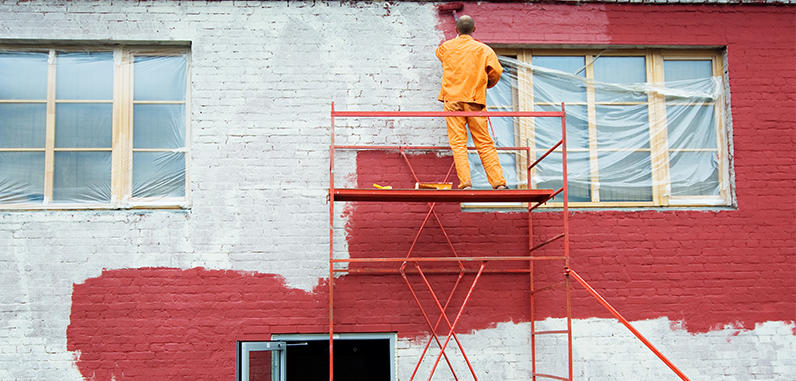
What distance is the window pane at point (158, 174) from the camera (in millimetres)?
6285

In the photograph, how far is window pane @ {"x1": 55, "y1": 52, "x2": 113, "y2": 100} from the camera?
639 cm

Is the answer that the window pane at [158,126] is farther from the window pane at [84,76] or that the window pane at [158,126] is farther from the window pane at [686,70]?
the window pane at [686,70]

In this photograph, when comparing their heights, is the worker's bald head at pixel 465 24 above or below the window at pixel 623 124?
above

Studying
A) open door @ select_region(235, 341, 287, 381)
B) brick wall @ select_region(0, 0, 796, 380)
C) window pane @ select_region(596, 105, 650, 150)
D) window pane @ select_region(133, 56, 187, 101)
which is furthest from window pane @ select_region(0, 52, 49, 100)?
window pane @ select_region(596, 105, 650, 150)

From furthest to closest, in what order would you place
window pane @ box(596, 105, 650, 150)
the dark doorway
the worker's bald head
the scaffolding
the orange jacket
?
1. the dark doorway
2. window pane @ box(596, 105, 650, 150)
3. the worker's bald head
4. the orange jacket
5. the scaffolding

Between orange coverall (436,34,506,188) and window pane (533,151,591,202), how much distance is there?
3.30 feet

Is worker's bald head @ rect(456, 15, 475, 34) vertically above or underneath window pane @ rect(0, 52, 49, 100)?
above

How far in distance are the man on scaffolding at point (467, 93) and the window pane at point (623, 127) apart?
1.45 metres

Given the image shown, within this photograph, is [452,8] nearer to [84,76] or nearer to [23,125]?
[84,76]

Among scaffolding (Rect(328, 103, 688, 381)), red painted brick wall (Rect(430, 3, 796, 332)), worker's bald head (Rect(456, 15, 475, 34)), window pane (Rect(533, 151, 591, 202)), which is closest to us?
scaffolding (Rect(328, 103, 688, 381))

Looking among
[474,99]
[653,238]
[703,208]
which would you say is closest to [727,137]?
[703,208]

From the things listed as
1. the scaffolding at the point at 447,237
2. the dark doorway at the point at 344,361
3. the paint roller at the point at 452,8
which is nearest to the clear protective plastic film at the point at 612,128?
the scaffolding at the point at 447,237

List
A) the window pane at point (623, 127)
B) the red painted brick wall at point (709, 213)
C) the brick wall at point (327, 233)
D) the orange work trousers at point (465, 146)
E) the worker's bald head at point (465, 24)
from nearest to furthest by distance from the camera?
1. the orange work trousers at point (465, 146)
2. the worker's bald head at point (465, 24)
3. the brick wall at point (327, 233)
4. the red painted brick wall at point (709, 213)
5. the window pane at point (623, 127)

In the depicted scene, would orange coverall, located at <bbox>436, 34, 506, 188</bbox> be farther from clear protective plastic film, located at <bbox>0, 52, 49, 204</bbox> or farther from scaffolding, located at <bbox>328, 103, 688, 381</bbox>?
clear protective plastic film, located at <bbox>0, 52, 49, 204</bbox>
